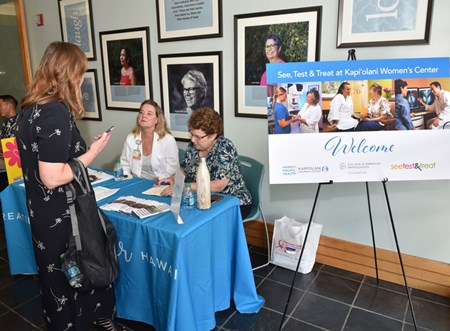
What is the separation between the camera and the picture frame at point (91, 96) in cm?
374

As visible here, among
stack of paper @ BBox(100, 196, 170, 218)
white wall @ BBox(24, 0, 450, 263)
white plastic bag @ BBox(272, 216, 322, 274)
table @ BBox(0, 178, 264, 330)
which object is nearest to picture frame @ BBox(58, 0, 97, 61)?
white wall @ BBox(24, 0, 450, 263)

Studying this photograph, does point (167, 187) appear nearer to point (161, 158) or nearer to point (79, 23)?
point (161, 158)

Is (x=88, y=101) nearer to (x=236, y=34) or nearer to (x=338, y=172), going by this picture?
(x=236, y=34)

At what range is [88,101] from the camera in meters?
3.88

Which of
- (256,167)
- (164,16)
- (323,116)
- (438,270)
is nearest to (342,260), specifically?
(438,270)

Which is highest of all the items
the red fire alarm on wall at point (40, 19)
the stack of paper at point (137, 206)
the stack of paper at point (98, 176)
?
the red fire alarm on wall at point (40, 19)

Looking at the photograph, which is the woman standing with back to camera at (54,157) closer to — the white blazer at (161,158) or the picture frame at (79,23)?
the white blazer at (161,158)

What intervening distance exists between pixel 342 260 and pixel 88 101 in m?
3.07

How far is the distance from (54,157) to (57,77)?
341 millimetres

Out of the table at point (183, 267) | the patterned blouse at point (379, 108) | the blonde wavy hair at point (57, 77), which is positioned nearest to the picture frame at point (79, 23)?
the table at point (183, 267)

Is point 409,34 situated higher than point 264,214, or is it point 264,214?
point 409,34

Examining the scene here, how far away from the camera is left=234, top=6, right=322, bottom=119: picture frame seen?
2.45m

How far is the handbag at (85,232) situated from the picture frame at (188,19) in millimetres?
1840

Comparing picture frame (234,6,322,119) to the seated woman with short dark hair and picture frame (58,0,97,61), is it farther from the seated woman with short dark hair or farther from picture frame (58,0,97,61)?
picture frame (58,0,97,61)
